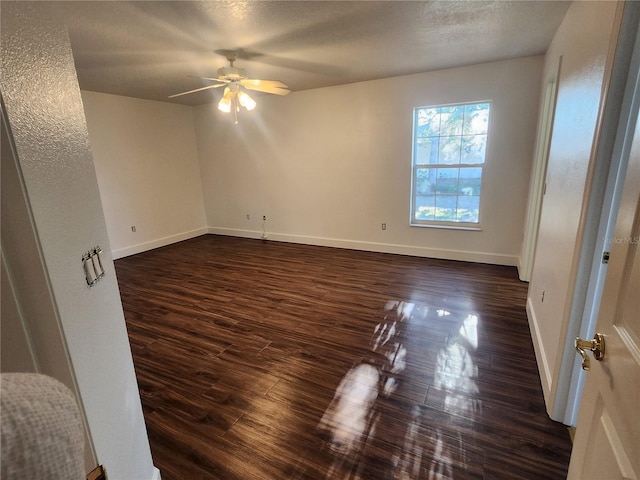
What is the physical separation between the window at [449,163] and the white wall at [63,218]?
3.99 m

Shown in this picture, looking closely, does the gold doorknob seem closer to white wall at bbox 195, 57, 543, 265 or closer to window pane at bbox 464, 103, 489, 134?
white wall at bbox 195, 57, 543, 265

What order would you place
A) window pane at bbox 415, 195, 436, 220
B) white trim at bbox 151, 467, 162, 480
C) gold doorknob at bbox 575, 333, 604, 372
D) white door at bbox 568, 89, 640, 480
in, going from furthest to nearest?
window pane at bbox 415, 195, 436, 220, white trim at bbox 151, 467, 162, 480, gold doorknob at bbox 575, 333, 604, 372, white door at bbox 568, 89, 640, 480

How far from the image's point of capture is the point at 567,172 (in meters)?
1.91

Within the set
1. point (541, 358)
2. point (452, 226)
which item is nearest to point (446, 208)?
point (452, 226)

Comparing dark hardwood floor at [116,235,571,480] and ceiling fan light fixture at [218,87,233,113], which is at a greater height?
ceiling fan light fixture at [218,87,233,113]

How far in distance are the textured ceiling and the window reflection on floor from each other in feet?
8.07

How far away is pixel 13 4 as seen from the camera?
2.38 ft

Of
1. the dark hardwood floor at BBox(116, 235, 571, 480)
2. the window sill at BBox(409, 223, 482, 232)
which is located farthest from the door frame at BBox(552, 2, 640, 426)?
the window sill at BBox(409, 223, 482, 232)

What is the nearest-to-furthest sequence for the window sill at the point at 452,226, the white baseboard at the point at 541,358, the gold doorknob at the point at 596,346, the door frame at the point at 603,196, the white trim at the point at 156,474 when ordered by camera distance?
the gold doorknob at the point at 596,346
the door frame at the point at 603,196
the white trim at the point at 156,474
the white baseboard at the point at 541,358
the window sill at the point at 452,226

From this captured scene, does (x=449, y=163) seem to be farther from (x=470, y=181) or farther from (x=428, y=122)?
(x=428, y=122)

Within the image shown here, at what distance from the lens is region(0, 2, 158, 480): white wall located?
72 cm

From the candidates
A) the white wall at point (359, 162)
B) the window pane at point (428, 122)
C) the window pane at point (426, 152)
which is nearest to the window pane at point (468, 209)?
the white wall at point (359, 162)

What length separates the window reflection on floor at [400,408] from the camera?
149cm

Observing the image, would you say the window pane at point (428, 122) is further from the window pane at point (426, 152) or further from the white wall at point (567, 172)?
the white wall at point (567, 172)
